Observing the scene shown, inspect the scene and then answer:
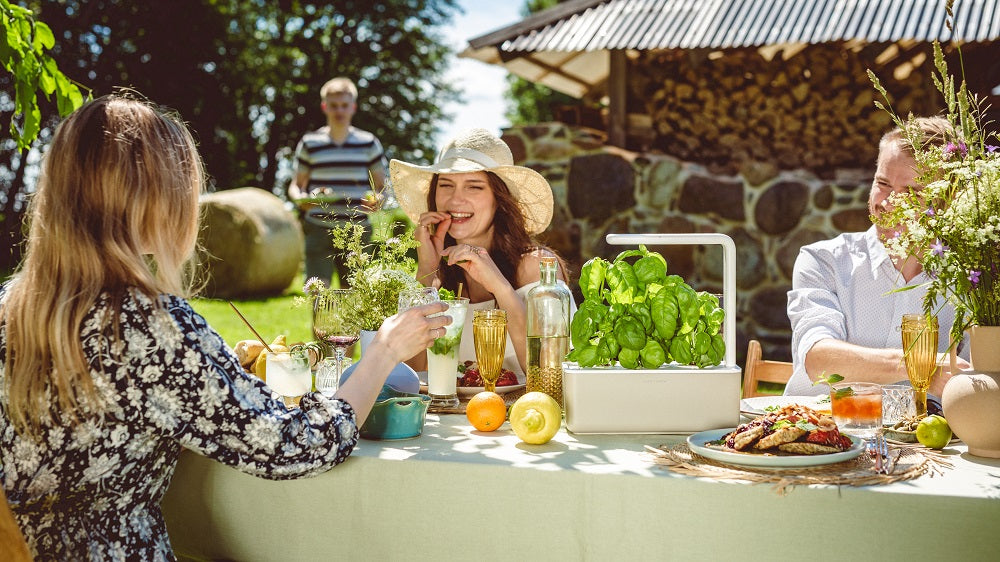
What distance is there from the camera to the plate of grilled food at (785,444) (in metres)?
1.64

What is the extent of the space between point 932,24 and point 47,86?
6094mm

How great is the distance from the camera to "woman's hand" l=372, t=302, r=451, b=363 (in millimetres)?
1870

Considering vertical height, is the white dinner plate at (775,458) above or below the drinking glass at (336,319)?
below

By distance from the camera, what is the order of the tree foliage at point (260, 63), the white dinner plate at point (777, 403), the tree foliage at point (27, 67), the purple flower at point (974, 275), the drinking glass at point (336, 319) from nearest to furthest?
the purple flower at point (974, 275)
the white dinner plate at point (777, 403)
the drinking glass at point (336, 319)
the tree foliage at point (27, 67)
the tree foliage at point (260, 63)

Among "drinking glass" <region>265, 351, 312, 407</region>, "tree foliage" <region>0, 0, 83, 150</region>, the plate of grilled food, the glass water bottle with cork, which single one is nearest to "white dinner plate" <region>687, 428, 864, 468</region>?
the plate of grilled food

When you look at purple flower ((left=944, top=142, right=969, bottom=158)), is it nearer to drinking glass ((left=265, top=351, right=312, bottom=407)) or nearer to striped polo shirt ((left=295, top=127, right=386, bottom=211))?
drinking glass ((left=265, top=351, right=312, bottom=407))

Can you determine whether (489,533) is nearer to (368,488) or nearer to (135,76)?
(368,488)

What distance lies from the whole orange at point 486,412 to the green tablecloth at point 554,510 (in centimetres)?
5

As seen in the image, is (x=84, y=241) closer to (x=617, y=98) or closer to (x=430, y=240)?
(x=430, y=240)

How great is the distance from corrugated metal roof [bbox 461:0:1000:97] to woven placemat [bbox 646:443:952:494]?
5.39m

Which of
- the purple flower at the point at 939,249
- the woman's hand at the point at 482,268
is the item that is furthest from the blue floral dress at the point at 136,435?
the purple flower at the point at 939,249

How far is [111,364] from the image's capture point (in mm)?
1480

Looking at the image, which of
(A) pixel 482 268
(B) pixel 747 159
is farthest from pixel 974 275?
(B) pixel 747 159

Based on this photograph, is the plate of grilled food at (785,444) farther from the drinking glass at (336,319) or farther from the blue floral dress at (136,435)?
the drinking glass at (336,319)
